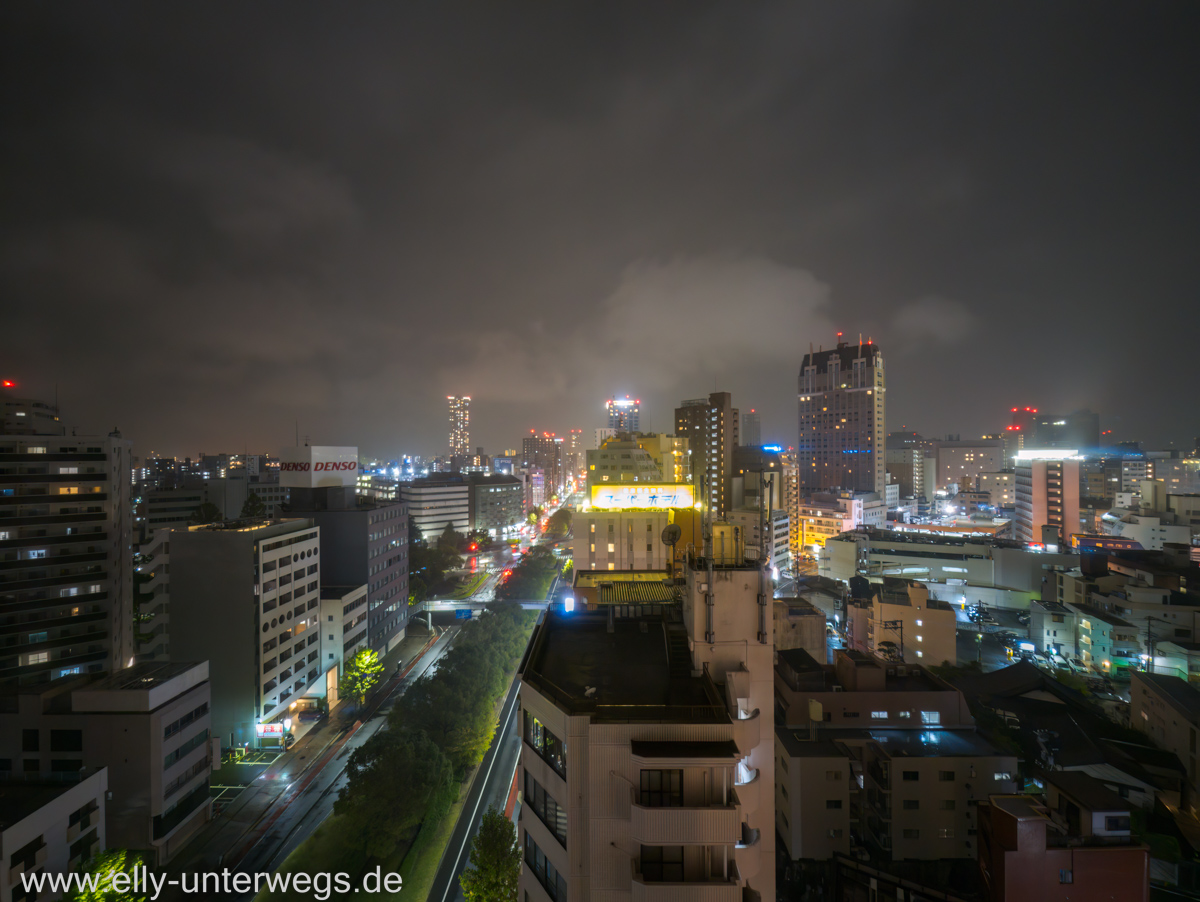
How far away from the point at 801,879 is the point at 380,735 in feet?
58.5

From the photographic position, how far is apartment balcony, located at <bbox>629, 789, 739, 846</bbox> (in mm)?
9000

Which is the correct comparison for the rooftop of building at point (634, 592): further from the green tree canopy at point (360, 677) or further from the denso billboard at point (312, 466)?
the denso billboard at point (312, 466)

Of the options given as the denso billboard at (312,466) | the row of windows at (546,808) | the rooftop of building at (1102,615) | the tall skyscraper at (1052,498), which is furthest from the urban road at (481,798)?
the tall skyscraper at (1052,498)

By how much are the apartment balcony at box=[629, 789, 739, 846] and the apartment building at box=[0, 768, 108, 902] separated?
19.9 m

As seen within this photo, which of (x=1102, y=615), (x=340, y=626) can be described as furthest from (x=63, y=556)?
(x=1102, y=615)

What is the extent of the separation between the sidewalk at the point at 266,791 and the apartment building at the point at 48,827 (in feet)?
11.8

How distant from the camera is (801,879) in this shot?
19.6m

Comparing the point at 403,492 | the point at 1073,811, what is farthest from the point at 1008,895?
the point at 403,492

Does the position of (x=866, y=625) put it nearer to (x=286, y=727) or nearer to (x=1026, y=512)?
(x=286, y=727)

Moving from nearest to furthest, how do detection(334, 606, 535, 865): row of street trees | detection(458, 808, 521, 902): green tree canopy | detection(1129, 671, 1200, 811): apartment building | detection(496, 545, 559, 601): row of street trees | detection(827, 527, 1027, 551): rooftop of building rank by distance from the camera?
detection(458, 808, 521, 902): green tree canopy, detection(334, 606, 535, 865): row of street trees, detection(1129, 671, 1200, 811): apartment building, detection(496, 545, 559, 601): row of street trees, detection(827, 527, 1027, 551): rooftop of building

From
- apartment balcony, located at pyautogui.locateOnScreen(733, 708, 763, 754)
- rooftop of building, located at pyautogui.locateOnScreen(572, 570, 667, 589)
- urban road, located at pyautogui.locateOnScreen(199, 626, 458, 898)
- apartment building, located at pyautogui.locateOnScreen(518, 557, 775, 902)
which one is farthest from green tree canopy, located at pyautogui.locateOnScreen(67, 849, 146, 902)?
apartment balcony, located at pyautogui.locateOnScreen(733, 708, 763, 754)

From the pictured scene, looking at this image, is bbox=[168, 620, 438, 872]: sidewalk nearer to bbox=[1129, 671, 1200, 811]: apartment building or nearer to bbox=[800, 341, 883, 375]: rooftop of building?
bbox=[1129, 671, 1200, 811]: apartment building

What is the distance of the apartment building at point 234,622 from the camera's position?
92.8ft

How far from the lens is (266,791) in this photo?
2469 cm
